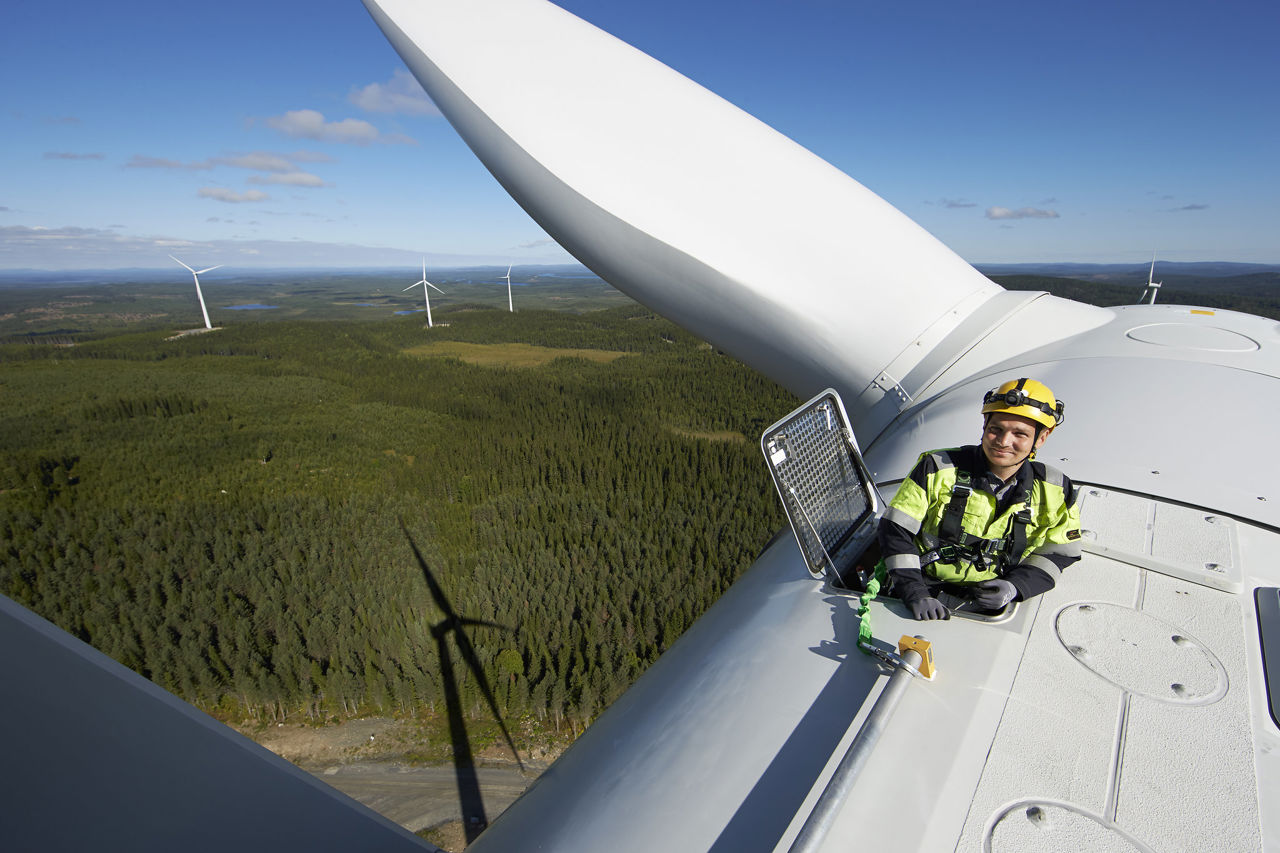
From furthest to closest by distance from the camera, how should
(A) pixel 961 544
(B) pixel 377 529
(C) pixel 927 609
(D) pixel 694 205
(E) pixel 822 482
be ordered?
(B) pixel 377 529 → (D) pixel 694 205 → (E) pixel 822 482 → (A) pixel 961 544 → (C) pixel 927 609

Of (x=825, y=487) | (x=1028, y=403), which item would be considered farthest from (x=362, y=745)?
(x=1028, y=403)

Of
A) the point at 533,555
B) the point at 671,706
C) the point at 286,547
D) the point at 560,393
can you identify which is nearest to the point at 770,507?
the point at 533,555

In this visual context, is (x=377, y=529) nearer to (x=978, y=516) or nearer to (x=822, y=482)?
(x=822, y=482)

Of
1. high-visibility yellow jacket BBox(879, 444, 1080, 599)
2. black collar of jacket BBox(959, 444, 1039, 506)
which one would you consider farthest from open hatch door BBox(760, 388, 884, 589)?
black collar of jacket BBox(959, 444, 1039, 506)

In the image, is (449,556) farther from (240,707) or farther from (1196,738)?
(1196,738)

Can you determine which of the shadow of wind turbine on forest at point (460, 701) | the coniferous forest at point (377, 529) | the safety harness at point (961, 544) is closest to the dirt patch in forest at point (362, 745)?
the shadow of wind turbine on forest at point (460, 701)

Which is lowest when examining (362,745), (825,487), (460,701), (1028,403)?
(362,745)

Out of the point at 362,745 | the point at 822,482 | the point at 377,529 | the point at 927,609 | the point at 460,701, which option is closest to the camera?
the point at 927,609
